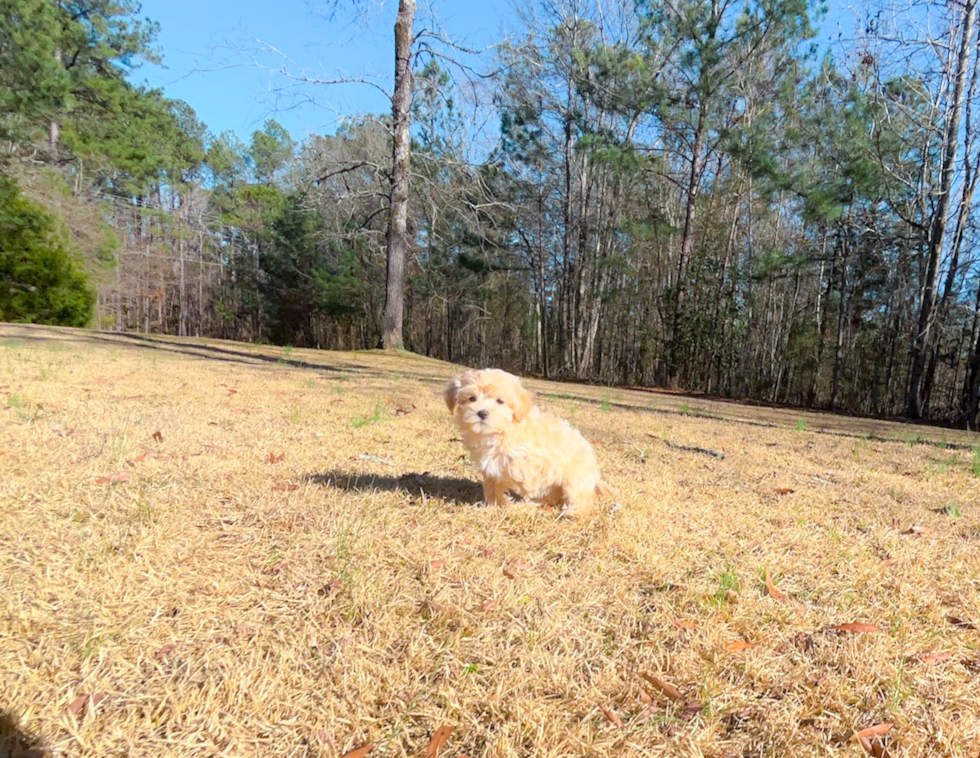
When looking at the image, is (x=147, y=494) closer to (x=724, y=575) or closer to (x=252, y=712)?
(x=252, y=712)

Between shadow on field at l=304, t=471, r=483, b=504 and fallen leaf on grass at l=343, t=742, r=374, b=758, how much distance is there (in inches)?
71.8

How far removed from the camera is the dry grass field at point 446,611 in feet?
4.73

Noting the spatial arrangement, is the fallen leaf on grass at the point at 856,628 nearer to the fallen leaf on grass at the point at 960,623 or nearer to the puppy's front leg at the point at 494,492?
the fallen leaf on grass at the point at 960,623

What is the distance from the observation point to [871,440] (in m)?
6.86

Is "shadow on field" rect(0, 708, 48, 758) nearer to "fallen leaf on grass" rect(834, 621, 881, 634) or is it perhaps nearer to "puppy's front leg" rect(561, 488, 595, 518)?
"puppy's front leg" rect(561, 488, 595, 518)

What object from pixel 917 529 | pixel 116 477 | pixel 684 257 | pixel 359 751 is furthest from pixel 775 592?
pixel 684 257

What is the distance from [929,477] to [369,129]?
15.3 meters

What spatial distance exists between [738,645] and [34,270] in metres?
23.3

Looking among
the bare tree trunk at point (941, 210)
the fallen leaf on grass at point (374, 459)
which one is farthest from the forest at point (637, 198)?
the fallen leaf on grass at point (374, 459)

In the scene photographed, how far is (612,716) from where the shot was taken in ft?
4.96

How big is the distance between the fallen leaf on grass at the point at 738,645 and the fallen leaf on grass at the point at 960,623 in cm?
91

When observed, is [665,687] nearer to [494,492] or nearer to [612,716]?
[612,716]

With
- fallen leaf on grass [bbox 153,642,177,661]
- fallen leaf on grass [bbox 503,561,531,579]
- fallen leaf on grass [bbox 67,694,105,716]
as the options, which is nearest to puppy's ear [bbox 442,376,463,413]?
fallen leaf on grass [bbox 503,561,531,579]

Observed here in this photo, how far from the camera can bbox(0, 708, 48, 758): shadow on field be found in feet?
4.25
